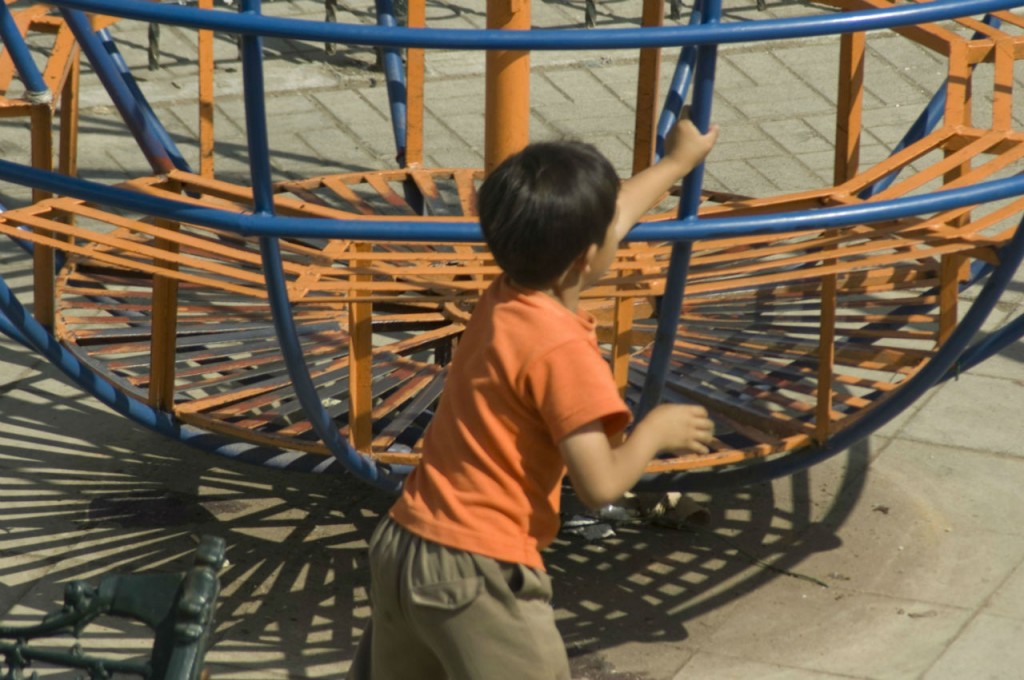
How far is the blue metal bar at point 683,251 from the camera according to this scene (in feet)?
10.0

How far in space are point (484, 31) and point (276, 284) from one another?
695mm

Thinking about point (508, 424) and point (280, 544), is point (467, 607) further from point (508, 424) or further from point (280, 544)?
point (280, 544)

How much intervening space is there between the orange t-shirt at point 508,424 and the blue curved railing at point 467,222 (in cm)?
54

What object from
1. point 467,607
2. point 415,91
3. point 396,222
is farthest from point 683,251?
point 415,91

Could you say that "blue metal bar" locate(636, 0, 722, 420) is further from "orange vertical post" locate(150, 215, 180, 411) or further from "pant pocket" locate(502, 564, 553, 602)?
Answer: "orange vertical post" locate(150, 215, 180, 411)

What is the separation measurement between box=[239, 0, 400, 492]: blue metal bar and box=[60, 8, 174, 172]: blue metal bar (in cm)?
46

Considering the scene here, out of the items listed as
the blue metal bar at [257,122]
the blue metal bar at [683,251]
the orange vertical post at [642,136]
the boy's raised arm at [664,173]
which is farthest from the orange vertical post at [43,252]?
the boy's raised arm at [664,173]

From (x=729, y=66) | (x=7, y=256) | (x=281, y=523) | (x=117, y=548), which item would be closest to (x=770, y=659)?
(x=281, y=523)

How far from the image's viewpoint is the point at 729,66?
26.9ft

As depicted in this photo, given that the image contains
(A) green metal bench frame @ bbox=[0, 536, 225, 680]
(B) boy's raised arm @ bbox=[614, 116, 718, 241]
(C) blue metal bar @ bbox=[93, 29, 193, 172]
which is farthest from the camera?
(C) blue metal bar @ bbox=[93, 29, 193, 172]

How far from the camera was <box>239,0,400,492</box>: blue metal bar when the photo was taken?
3053mm

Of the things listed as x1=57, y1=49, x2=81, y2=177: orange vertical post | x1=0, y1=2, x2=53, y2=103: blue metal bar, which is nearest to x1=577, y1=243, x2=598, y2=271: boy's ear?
x1=0, y1=2, x2=53, y2=103: blue metal bar

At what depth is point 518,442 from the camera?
8.31ft

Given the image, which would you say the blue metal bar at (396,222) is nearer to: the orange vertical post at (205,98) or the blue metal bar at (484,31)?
the blue metal bar at (484,31)
